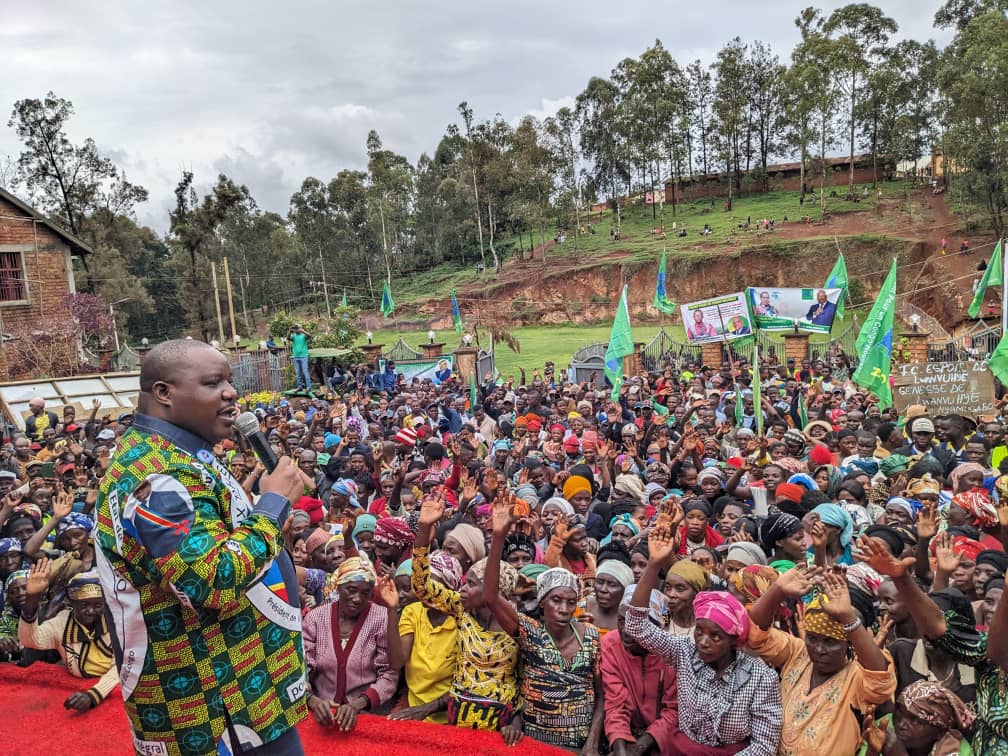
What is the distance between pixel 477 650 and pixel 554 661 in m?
0.39

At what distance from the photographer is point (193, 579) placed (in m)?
1.77

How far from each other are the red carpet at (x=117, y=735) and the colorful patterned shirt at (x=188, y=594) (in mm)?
1291

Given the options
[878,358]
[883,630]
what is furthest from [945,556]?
[878,358]

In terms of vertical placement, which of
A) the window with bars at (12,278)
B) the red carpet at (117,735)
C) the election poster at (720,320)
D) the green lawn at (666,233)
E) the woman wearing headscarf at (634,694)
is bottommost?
the red carpet at (117,735)

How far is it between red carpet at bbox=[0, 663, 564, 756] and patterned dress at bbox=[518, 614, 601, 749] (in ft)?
0.26

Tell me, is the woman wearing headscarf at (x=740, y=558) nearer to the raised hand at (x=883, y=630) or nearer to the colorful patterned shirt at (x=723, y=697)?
the raised hand at (x=883, y=630)

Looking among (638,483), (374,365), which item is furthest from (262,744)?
(374,365)

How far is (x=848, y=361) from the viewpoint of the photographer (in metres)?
17.0

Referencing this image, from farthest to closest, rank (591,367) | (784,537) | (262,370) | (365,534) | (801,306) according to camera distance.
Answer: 1. (262,370)
2. (591,367)
3. (801,306)
4. (365,534)
5. (784,537)

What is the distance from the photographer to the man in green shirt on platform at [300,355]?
62.1ft

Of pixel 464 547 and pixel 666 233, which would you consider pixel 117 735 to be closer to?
pixel 464 547

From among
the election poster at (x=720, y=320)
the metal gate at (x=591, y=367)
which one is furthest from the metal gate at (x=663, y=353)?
the election poster at (x=720, y=320)

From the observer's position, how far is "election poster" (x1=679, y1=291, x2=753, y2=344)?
13.4 m

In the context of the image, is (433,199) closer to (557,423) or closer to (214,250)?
(214,250)
